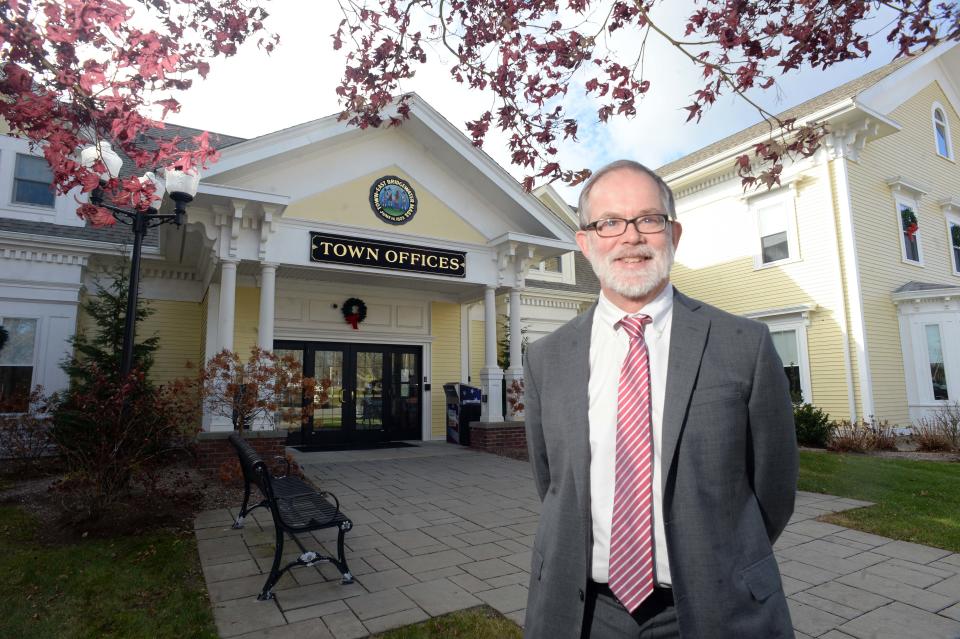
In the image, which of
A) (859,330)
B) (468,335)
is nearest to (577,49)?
(468,335)

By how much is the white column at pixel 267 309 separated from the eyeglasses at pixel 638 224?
8.80 metres

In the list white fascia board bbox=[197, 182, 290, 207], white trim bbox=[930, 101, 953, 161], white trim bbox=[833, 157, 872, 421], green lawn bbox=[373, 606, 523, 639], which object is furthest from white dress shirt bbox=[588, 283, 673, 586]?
white trim bbox=[930, 101, 953, 161]

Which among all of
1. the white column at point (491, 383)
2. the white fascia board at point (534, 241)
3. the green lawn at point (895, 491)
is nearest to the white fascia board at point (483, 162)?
the white fascia board at point (534, 241)

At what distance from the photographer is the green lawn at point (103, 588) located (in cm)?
364

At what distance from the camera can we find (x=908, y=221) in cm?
1483

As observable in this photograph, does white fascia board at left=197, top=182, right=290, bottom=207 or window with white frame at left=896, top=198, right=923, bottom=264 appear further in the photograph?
window with white frame at left=896, top=198, right=923, bottom=264

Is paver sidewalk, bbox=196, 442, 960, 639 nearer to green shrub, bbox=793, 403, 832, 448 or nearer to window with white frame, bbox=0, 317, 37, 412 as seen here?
green shrub, bbox=793, 403, 832, 448

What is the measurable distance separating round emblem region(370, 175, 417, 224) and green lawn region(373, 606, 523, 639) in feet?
29.6

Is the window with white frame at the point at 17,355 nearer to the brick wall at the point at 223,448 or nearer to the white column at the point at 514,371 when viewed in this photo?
the brick wall at the point at 223,448

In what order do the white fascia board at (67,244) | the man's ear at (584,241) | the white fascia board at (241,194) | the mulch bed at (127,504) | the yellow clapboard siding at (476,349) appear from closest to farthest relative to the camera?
1. the man's ear at (584,241)
2. the mulch bed at (127,504)
3. the white fascia board at (241,194)
4. the white fascia board at (67,244)
5. the yellow clapboard siding at (476,349)

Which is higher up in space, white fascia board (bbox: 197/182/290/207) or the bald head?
white fascia board (bbox: 197/182/290/207)

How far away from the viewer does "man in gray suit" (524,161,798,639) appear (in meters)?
1.56

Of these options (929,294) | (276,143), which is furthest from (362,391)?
(929,294)

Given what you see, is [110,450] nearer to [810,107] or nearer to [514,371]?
[514,371]
